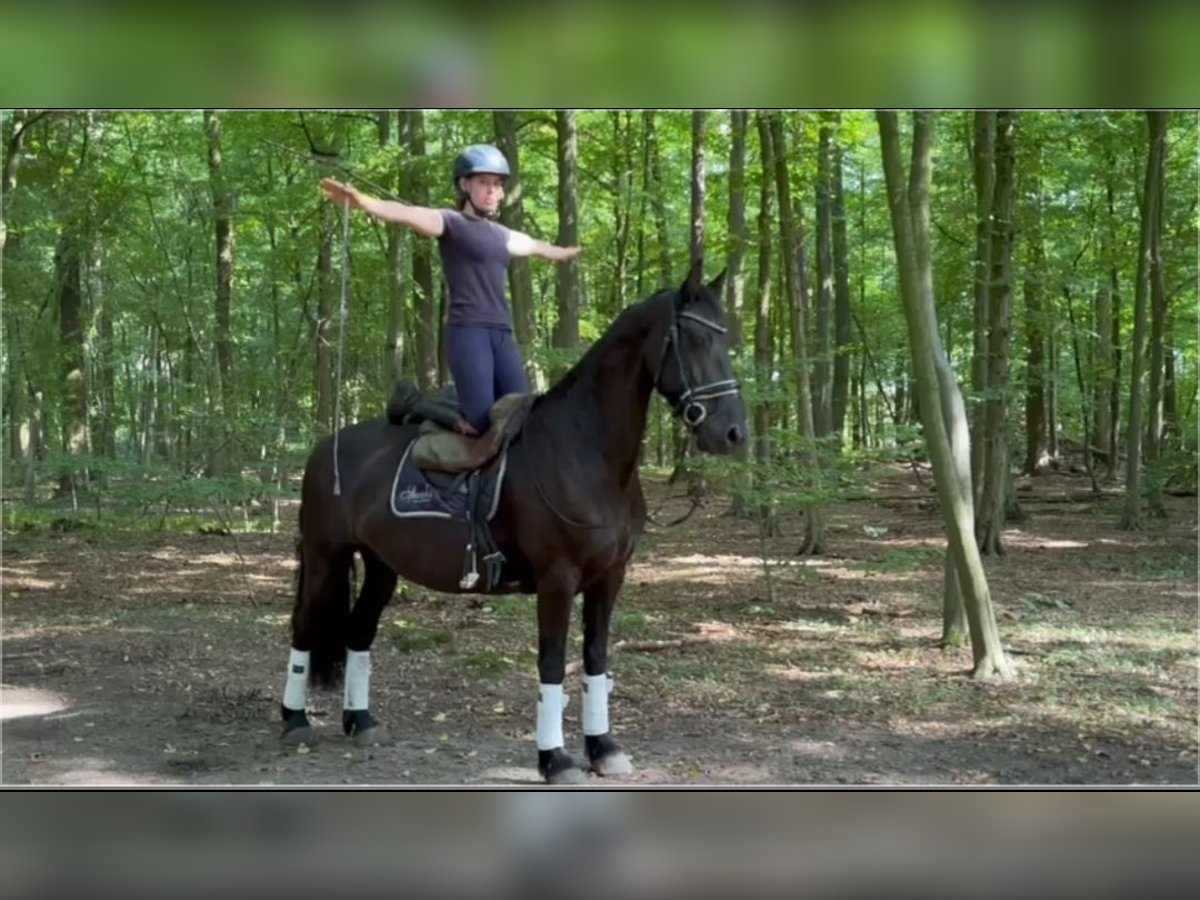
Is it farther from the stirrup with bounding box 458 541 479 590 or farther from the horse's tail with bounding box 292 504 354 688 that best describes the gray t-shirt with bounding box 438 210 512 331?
the horse's tail with bounding box 292 504 354 688

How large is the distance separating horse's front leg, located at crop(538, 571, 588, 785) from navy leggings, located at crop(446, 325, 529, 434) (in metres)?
0.80

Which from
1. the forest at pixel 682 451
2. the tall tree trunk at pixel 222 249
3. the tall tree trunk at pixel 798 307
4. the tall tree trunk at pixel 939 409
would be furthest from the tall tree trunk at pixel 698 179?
the tall tree trunk at pixel 222 249

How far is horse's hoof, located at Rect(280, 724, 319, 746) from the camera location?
16.9 feet

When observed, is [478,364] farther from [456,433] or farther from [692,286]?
[692,286]

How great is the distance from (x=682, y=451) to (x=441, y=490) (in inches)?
154

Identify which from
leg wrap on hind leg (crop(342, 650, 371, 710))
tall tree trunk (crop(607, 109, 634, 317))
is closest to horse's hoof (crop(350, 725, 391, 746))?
leg wrap on hind leg (crop(342, 650, 371, 710))

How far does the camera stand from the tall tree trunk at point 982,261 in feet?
34.9

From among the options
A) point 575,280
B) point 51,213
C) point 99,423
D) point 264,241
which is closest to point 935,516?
point 575,280

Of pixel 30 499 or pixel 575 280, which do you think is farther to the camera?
pixel 30 499

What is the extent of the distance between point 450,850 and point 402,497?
261 centimetres

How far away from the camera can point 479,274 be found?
448 centimetres

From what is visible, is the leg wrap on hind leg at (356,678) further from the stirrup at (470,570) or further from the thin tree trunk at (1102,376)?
the thin tree trunk at (1102,376)
